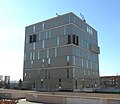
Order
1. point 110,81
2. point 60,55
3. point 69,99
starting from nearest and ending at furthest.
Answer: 1. point 69,99
2. point 60,55
3. point 110,81

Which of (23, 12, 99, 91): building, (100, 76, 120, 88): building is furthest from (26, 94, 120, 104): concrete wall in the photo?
(100, 76, 120, 88): building

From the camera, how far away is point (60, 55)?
79062mm

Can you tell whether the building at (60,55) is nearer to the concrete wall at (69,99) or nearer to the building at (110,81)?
the building at (110,81)

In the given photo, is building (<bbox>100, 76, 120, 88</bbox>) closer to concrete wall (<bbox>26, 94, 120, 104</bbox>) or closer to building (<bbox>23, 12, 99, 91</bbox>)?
building (<bbox>23, 12, 99, 91</bbox>)

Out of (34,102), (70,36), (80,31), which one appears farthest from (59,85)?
(34,102)

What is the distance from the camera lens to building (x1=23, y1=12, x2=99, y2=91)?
3014 inches

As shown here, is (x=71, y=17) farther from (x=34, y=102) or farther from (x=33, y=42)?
(x=34, y=102)

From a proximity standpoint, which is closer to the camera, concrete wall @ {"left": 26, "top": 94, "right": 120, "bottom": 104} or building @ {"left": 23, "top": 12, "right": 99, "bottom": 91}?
concrete wall @ {"left": 26, "top": 94, "right": 120, "bottom": 104}

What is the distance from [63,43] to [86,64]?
16.7m

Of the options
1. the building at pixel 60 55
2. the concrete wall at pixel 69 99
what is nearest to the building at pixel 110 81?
the building at pixel 60 55

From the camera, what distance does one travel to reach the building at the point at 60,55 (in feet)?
251

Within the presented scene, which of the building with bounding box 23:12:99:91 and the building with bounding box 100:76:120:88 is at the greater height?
the building with bounding box 23:12:99:91

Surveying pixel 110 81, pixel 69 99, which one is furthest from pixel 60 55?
pixel 110 81

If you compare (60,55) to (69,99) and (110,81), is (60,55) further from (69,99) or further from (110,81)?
(110,81)
